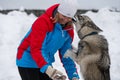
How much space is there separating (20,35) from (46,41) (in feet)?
14.2

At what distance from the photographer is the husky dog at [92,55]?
4.35 meters

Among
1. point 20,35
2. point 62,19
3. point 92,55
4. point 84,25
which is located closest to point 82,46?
point 92,55

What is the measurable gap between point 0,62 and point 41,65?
12.1 feet

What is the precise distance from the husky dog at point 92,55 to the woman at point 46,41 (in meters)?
0.29

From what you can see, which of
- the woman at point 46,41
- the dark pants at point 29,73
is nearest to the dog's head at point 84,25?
the woman at point 46,41

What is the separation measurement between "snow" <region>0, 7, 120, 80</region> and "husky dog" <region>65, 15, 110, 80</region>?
2228mm

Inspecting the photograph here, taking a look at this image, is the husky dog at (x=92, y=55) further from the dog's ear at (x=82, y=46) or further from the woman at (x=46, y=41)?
the woman at (x=46, y=41)

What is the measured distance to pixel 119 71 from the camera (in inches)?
277

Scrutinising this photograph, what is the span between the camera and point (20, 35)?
8188 mm

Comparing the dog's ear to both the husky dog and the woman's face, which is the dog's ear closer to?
the husky dog

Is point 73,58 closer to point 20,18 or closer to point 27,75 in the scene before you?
point 27,75

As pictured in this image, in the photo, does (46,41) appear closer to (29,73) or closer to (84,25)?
(29,73)

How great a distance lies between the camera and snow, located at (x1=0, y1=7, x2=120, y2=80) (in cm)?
699

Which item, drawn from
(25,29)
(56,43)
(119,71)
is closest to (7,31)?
(25,29)
